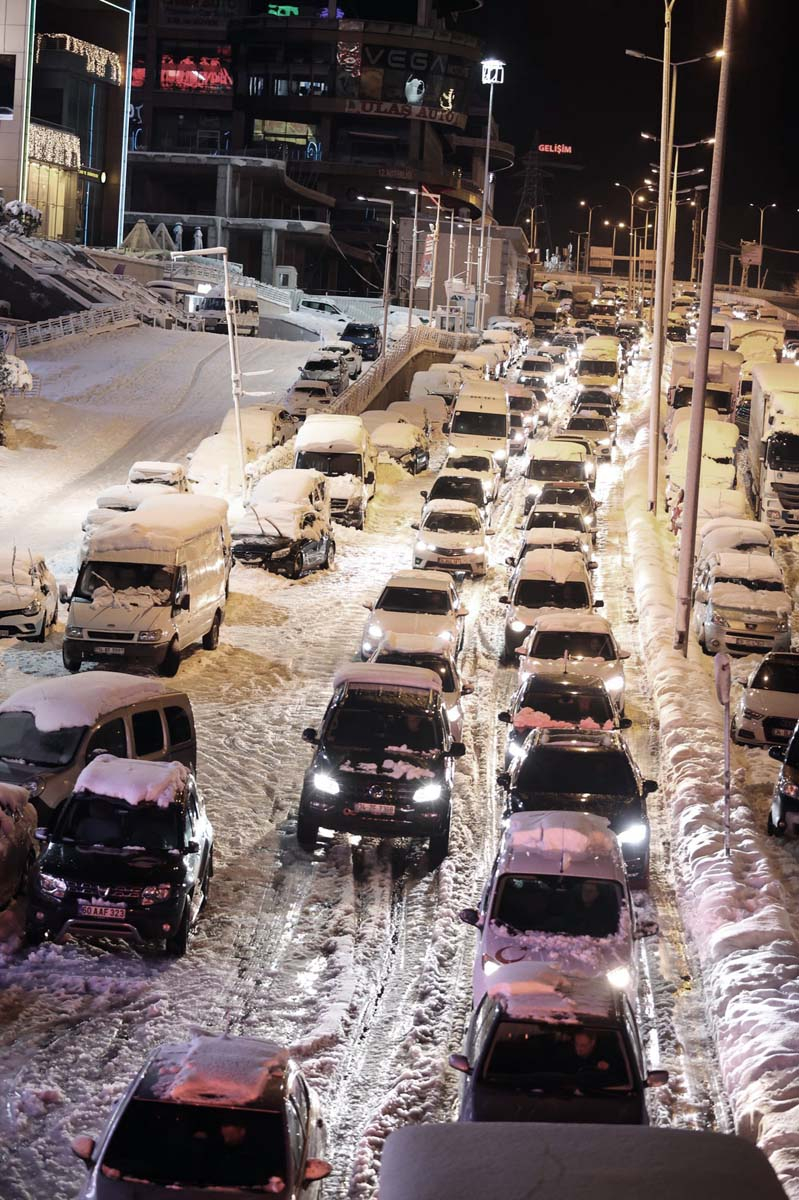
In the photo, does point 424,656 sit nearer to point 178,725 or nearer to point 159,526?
point 178,725

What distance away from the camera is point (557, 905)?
12203mm

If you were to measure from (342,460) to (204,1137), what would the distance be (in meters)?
31.4

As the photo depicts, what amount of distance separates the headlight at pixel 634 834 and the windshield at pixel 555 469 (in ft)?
83.3

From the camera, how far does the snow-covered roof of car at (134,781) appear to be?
13.8 metres

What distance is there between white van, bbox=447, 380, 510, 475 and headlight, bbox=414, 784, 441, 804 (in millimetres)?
28760

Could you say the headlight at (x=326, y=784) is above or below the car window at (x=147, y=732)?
below

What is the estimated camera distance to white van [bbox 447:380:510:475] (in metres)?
45.4

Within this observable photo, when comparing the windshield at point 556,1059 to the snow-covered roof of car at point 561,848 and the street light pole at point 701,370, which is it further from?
the street light pole at point 701,370

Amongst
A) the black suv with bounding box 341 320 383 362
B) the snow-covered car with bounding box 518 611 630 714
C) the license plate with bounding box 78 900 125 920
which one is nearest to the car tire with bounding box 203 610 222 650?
the snow-covered car with bounding box 518 611 630 714

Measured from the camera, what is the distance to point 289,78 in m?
132

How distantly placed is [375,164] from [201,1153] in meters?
129

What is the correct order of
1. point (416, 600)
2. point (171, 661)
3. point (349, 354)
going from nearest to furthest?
point (171, 661)
point (416, 600)
point (349, 354)

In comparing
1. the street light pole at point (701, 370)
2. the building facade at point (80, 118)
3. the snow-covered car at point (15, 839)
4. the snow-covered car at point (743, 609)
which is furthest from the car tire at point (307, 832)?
the building facade at point (80, 118)

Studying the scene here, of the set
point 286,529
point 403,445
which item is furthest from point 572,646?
point 403,445
